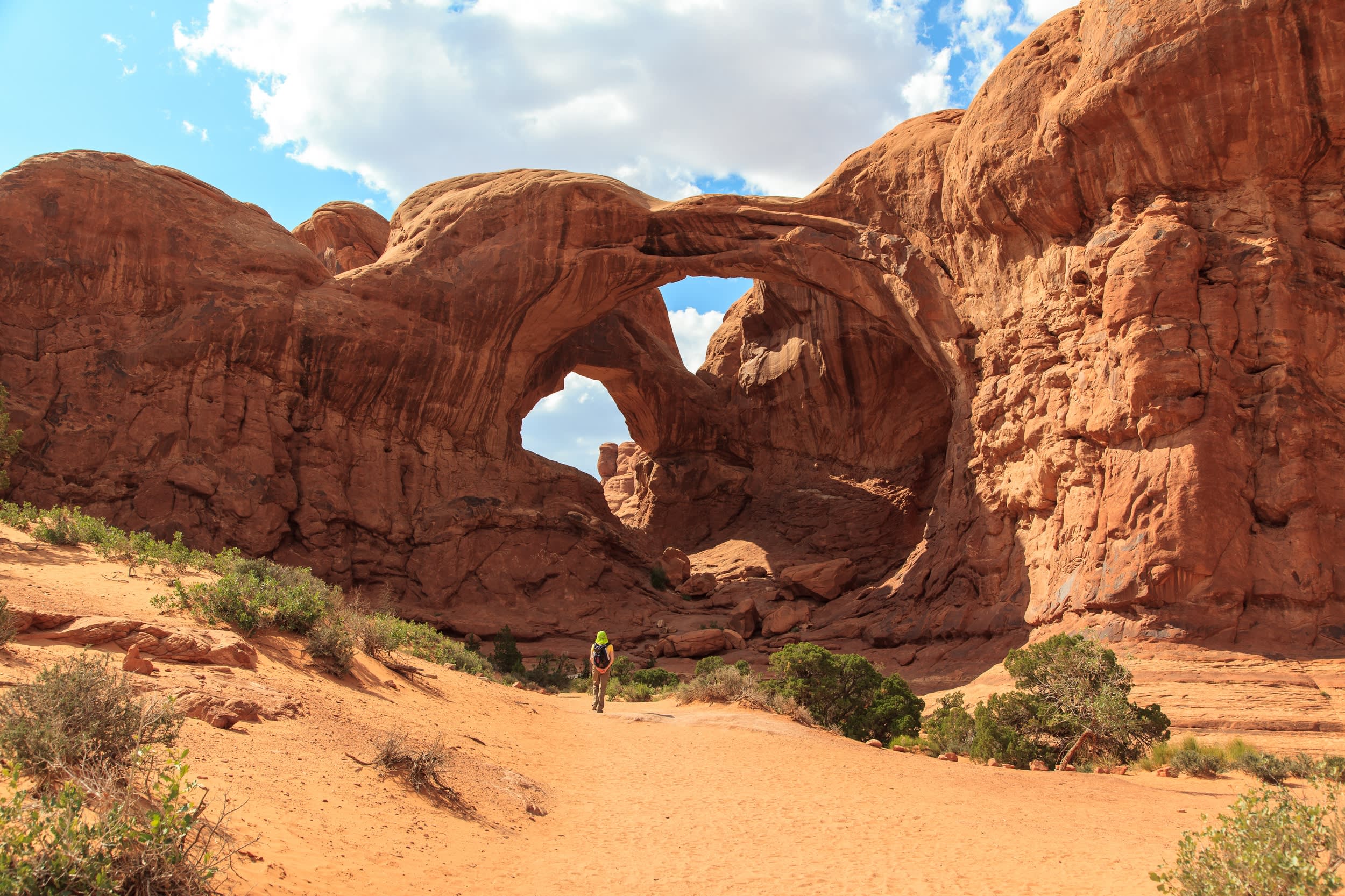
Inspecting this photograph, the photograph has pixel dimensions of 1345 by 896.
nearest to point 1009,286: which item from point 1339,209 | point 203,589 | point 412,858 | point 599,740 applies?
point 1339,209

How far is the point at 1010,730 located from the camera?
1198 cm

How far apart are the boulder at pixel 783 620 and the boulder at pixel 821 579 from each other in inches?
55.1

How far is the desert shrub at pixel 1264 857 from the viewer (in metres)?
4.54

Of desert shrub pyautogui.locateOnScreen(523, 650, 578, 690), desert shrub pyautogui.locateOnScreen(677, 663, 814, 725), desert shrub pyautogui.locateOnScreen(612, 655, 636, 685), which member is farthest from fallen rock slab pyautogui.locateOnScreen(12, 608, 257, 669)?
desert shrub pyautogui.locateOnScreen(523, 650, 578, 690)

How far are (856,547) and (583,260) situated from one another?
12.4 m

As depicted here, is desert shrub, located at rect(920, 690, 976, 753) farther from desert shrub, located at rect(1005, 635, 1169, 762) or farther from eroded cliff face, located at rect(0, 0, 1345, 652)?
eroded cliff face, located at rect(0, 0, 1345, 652)

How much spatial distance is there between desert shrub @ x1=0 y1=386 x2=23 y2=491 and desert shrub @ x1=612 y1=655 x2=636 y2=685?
12.1m

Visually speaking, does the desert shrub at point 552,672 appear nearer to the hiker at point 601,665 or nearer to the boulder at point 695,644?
the boulder at point 695,644

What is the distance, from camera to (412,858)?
5.57 metres

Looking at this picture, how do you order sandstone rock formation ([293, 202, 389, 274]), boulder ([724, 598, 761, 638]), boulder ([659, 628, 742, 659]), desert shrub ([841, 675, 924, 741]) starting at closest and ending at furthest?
desert shrub ([841, 675, 924, 741]), boulder ([659, 628, 742, 659]), boulder ([724, 598, 761, 638]), sandstone rock formation ([293, 202, 389, 274])

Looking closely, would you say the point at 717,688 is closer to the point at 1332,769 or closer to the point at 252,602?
the point at 252,602

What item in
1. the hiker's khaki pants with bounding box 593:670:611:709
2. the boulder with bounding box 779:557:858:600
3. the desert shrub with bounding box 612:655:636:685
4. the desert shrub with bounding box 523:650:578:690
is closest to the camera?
the hiker's khaki pants with bounding box 593:670:611:709

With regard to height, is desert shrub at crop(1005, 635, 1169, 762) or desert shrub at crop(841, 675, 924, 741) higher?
desert shrub at crop(1005, 635, 1169, 762)

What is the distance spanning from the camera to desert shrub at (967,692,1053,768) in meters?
11.8
